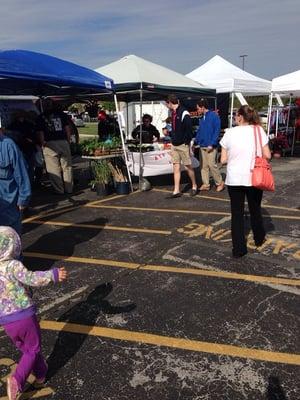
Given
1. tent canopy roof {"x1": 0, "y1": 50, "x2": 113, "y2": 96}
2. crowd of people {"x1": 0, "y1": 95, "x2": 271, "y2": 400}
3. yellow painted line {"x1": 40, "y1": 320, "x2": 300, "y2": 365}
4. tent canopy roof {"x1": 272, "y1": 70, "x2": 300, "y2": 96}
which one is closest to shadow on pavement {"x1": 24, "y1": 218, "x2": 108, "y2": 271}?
crowd of people {"x1": 0, "y1": 95, "x2": 271, "y2": 400}

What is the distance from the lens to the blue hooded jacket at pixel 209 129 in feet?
30.5

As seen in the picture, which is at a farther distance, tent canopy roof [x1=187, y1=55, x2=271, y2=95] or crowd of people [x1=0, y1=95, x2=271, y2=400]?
tent canopy roof [x1=187, y1=55, x2=271, y2=95]

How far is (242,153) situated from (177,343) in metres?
2.41

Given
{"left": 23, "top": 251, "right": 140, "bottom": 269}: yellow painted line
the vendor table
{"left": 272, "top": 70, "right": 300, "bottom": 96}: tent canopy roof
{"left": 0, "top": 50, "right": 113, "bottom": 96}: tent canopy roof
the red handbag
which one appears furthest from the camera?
{"left": 272, "top": 70, "right": 300, "bottom": 96}: tent canopy roof

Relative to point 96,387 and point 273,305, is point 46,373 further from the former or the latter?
point 273,305

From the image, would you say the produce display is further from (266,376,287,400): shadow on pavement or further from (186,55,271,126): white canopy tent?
(266,376,287,400): shadow on pavement

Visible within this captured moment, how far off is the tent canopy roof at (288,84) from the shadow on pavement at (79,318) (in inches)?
449

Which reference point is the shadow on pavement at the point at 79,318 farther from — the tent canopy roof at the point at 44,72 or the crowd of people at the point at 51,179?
the tent canopy roof at the point at 44,72

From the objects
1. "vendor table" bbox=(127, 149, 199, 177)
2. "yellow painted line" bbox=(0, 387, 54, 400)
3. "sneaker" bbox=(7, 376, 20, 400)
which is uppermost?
"vendor table" bbox=(127, 149, 199, 177)

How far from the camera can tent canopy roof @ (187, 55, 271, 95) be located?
1339 cm

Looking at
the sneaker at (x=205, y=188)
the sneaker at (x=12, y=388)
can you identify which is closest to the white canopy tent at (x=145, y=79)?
the sneaker at (x=205, y=188)

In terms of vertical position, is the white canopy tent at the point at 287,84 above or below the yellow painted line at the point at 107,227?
above

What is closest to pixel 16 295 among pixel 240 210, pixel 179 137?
pixel 240 210

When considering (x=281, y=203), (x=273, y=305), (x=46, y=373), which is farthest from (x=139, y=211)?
(x=46, y=373)
